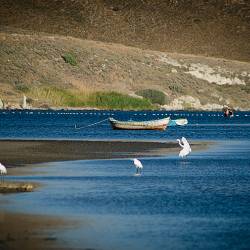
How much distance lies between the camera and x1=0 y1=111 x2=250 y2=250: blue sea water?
67.2 ft

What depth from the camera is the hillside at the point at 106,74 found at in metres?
129

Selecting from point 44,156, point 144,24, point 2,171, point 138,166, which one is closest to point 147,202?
point 2,171

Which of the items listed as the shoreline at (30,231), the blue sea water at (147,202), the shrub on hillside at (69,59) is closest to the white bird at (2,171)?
the blue sea water at (147,202)

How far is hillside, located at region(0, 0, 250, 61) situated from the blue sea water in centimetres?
12275

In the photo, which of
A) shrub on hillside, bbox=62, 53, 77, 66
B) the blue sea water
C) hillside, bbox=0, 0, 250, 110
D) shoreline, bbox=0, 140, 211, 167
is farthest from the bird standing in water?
shrub on hillside, bbox=62, 53, 77, 66

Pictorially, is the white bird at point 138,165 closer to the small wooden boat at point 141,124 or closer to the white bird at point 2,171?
the white bird at point 2,171

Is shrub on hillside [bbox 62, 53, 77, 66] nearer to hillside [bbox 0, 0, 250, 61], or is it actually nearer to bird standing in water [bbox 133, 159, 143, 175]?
hillside [bbox 0, 0, 250, 61]

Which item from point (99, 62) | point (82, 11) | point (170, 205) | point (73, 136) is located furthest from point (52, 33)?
point (170, 205)

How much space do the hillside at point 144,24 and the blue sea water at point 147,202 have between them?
4833 inches

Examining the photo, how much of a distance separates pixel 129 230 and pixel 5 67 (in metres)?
112

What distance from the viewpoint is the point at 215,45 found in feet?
A: 538

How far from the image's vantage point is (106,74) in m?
140

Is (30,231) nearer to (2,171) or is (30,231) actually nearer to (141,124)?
(2,171)

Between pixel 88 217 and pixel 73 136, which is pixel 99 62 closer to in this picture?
pixel 73 136
